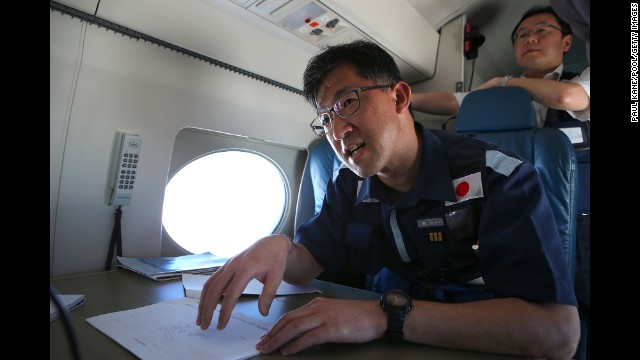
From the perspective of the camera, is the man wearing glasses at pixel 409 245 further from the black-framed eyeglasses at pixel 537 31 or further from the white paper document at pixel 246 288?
the black-framed eyeglasses at pixel 537 31

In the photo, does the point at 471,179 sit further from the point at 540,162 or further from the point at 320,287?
the point at 320,287

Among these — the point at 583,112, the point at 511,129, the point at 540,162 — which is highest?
the point at 583,112

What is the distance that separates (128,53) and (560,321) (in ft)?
4.94

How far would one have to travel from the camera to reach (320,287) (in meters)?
1.26

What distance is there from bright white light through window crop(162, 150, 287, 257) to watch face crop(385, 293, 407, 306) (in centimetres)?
113

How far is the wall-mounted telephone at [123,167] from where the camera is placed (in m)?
1.24

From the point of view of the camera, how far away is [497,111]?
1.47 m

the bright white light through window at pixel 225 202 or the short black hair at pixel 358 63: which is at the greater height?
the short black hair at pixel 358 63

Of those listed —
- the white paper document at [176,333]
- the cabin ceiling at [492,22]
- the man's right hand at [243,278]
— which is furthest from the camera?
the cabin ceiling at [492,22]

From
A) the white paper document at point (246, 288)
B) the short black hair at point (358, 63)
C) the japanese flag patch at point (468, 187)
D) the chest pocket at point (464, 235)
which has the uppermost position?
the short black hair at point (358, 63)

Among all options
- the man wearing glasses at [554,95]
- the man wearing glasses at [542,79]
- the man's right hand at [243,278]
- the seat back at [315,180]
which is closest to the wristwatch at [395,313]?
the man's right hand at [243,278]

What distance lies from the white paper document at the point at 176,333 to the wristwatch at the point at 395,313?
283 millimetres

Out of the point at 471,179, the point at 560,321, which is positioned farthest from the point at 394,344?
the point at 471,179

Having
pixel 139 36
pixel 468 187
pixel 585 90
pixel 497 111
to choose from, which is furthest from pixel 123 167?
pixel 585 90
